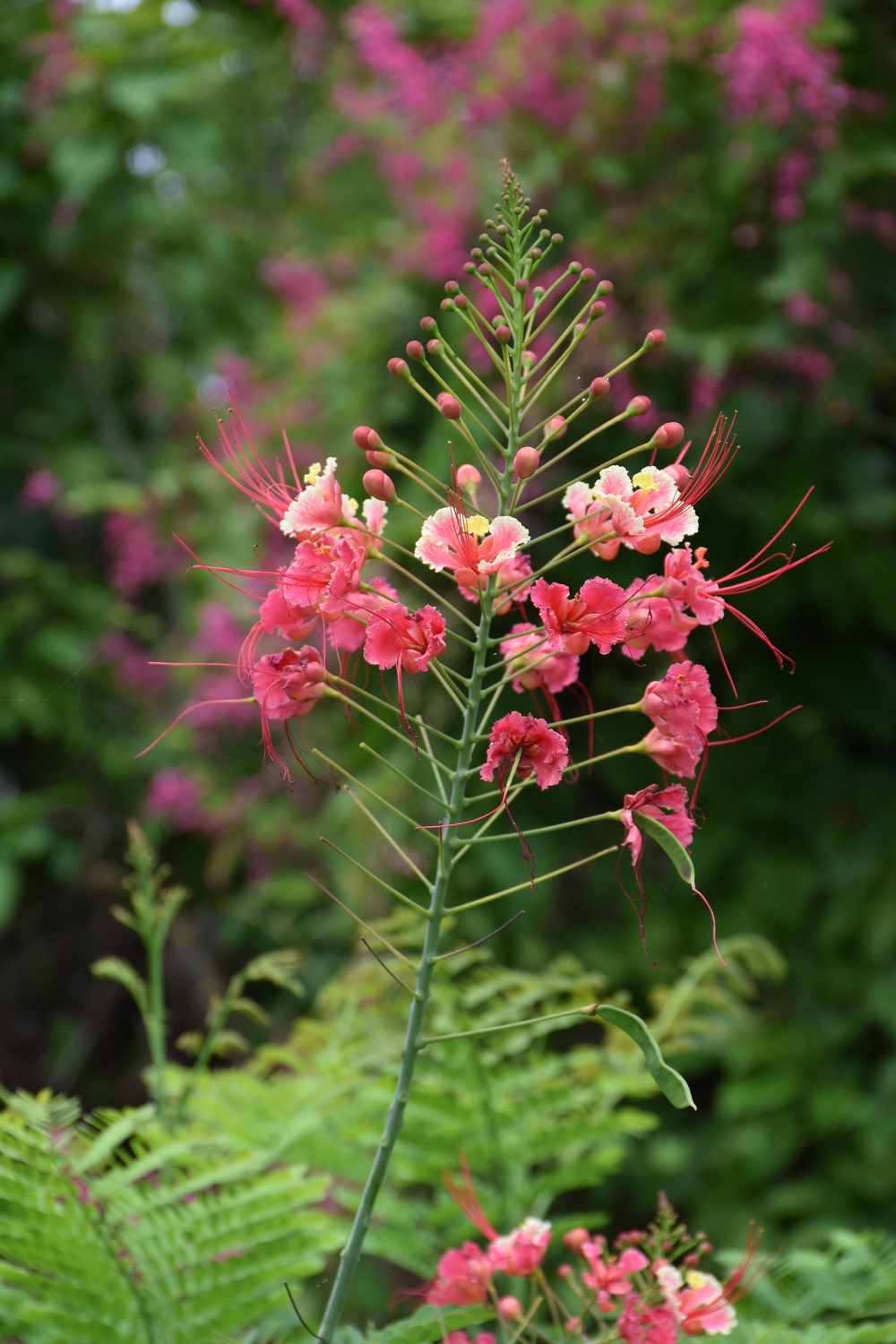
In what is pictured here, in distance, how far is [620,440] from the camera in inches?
83.3

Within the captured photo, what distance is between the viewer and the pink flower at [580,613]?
64cm

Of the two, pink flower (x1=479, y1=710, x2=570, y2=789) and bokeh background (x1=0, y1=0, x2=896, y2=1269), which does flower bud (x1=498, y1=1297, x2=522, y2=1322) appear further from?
bokeh background (x1=0, y1=0, x2=896, y2=1269)

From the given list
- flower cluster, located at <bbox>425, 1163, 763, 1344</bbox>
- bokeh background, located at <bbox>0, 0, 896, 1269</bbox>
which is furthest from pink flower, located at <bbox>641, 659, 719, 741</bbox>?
bokeh background, located at <bbox>0, 0, 896, 1269</bbox>

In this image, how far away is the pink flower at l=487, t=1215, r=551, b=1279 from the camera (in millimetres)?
787

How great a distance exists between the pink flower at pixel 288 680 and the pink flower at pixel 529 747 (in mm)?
116

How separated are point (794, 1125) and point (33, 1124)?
1.64 m

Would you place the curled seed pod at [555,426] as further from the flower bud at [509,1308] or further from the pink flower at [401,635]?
the flower bud at [509,1308]

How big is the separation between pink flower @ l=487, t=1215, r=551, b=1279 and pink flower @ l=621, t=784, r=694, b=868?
31 centimetres

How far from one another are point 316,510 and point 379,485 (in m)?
0.04

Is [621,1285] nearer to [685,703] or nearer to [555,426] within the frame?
[685,703]

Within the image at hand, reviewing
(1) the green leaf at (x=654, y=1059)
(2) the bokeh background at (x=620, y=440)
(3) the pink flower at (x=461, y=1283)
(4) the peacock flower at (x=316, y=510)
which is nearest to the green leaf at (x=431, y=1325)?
(3) the pink flower at (x=461, y=1283)

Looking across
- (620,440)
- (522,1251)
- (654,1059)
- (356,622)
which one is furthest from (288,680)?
(620,440)

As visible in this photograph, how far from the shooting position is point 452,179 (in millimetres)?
2186

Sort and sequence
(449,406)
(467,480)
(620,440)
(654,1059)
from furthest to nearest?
(620,440)
(467,480)
(449,406)
(654,1059)
